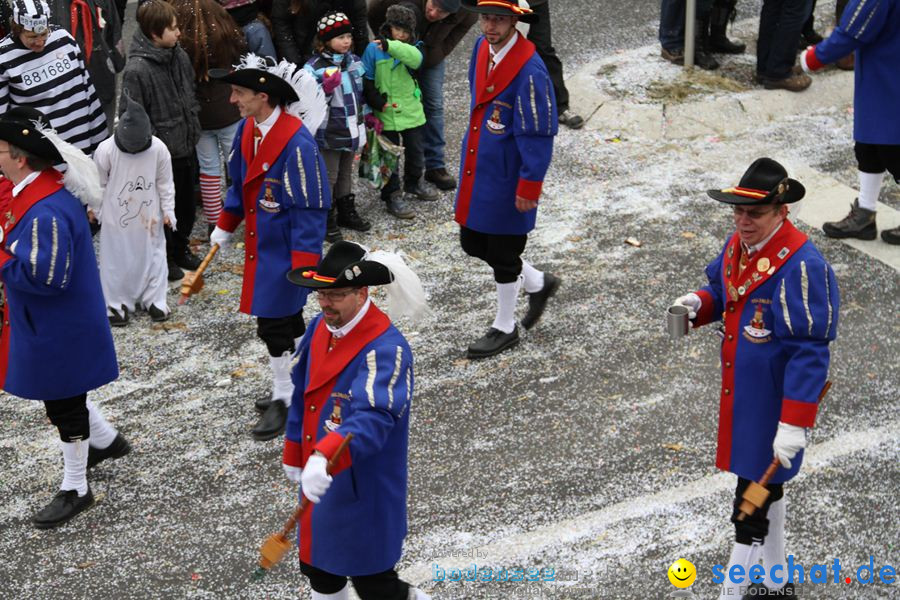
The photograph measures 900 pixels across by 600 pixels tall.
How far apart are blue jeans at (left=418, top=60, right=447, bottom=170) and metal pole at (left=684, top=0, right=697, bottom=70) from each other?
2503 millimetres

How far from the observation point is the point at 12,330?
5.62 metres

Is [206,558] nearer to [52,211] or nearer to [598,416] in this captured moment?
Result: [52,211]

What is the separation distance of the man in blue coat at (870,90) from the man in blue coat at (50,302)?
16.0 feet

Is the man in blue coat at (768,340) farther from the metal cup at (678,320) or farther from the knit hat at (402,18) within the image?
the knit hat at (402,18)

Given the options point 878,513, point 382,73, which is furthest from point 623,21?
point 878,513

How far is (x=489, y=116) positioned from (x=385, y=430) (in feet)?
10.2

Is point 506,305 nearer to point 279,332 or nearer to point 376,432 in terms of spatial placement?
point 279,332

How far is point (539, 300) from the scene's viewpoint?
730cm

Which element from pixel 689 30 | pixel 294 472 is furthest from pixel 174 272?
pixel 689 30

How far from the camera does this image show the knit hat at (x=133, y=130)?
23.6ft

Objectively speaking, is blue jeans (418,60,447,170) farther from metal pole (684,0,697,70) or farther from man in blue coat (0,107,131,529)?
man in blue coat (0,107,131,529)

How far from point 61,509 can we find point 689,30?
703 centimetres

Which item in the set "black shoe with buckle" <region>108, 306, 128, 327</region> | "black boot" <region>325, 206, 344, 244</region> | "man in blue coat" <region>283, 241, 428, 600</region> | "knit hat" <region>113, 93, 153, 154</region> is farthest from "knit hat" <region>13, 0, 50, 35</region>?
"man in blue coat" <region>283, 241, 428, 600</region>

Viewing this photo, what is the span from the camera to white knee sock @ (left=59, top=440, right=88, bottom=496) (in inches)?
227
